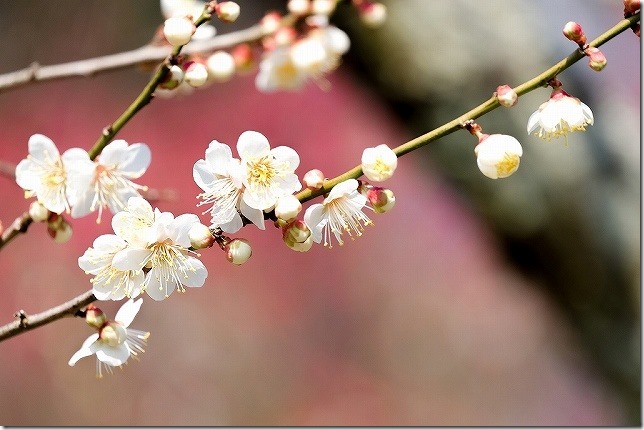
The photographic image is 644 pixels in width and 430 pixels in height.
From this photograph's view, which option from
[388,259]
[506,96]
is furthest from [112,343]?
[388,259]

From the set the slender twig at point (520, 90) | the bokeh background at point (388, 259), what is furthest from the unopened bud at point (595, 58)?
the bokeh background at point (388, 259)

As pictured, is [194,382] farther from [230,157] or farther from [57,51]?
[230,157]

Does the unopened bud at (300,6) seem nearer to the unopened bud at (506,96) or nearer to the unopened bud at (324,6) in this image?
the unopened bud at (324,6)

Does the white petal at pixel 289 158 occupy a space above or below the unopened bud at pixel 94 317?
above

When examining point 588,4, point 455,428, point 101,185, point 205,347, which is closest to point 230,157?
point 101,185

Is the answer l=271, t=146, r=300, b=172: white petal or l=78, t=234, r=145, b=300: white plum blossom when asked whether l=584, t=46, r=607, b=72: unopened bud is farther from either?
l=78, t=234, r=145, b=300: white plum blossom
